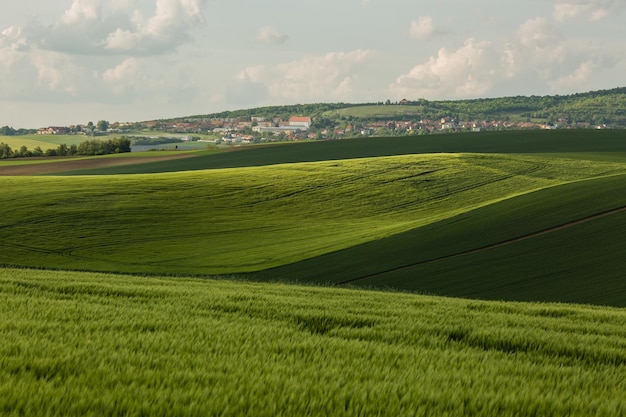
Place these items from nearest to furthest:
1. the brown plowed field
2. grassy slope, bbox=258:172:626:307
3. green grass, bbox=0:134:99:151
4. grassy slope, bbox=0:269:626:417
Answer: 1. grassy slope, bbox=0:269:626:417
2. grassy slope, bbox=258:172:626:307
3. the brown plowed field
4. green grass, bbox=0:134:99:151

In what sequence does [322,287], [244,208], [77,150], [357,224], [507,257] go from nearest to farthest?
1. [322,287]
2. [507,257]
3. [357,224]
4. [244,208]
5. [77,150]

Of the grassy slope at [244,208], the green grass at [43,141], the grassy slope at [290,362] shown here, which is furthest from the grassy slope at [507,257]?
the green grass at [43,141]

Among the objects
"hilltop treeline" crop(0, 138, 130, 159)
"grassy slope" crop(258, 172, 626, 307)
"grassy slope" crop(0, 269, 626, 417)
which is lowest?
"grassy slope" crop(258, 172, 626, 307)

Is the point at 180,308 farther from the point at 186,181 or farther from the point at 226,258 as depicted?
the point at 186,181

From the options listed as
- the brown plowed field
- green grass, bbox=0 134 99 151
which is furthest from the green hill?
green grass, bbox=0 134 99 151

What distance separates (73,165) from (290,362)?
80341 mm

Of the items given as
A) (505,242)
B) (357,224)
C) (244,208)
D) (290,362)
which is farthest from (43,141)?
(290,362)

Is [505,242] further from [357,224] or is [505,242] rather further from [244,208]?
[244,208]

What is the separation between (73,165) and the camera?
270ft

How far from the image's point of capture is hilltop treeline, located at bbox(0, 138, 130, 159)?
100m

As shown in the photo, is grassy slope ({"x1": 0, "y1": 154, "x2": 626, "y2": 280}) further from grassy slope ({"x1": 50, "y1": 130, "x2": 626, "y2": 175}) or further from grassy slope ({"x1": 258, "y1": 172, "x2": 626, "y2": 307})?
grassy slope ({"x1": 50, "y1": 130, "x2": 626, "y2": 175})

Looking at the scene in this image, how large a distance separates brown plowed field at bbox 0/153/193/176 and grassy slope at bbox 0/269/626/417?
68169 mm

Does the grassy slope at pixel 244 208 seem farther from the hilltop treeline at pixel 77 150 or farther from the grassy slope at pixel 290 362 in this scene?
the hilltop treeline at pixel 77 150

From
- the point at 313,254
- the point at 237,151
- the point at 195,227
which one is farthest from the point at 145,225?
the point at 237,151
